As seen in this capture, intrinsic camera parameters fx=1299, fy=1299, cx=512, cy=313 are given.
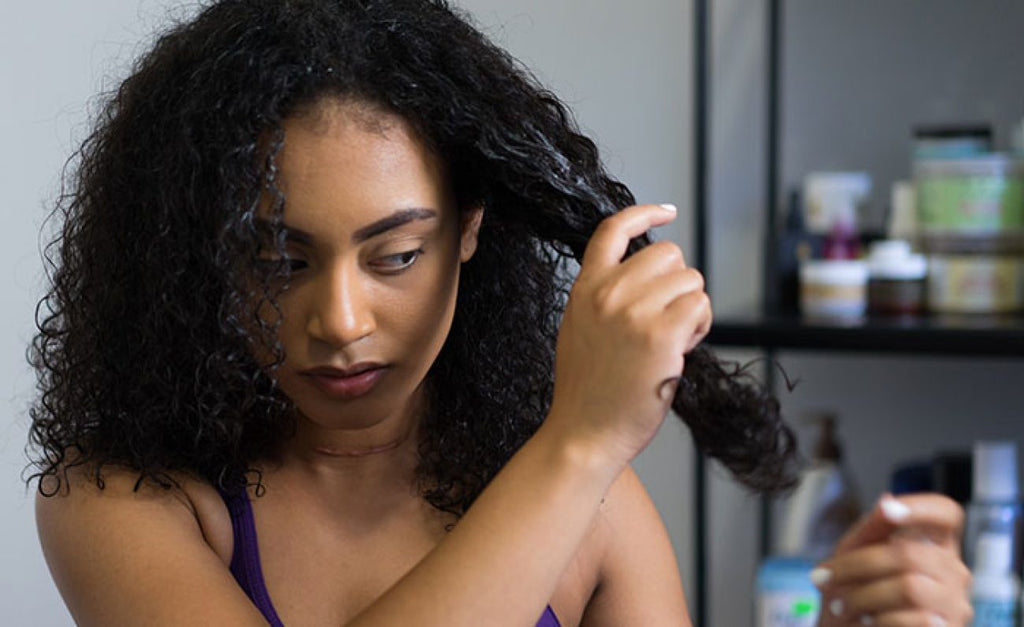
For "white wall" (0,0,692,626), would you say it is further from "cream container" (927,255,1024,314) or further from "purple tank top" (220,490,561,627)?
"cream container" (927,255,1024,314)

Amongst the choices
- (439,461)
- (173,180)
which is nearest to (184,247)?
(173,180)

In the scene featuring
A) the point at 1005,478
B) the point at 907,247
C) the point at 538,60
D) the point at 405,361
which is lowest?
the point at 1005,478

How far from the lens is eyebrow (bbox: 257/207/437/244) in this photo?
26.1 inches

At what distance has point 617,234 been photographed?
67 cm

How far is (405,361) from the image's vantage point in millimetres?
721

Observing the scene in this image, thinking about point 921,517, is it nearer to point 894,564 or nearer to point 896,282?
point 894,564

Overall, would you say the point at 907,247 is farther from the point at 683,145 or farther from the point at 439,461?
the point at 439,461

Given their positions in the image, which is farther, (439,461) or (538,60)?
(538,60)

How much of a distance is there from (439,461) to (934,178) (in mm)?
732

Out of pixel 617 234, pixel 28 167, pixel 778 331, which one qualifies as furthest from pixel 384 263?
pixel 778 331

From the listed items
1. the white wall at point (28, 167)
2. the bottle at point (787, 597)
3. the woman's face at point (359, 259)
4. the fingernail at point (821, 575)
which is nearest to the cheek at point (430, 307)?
the woman's face at point (359, 259)

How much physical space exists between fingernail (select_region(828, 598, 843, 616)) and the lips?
0.27m

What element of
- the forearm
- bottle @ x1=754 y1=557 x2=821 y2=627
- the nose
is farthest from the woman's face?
bottle @ x1=754 y1=557 x2=821 y2=627

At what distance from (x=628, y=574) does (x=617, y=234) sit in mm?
300
